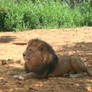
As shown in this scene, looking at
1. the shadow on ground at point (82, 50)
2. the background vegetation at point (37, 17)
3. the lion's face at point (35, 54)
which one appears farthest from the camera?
the background vegetation at point (37, 17)

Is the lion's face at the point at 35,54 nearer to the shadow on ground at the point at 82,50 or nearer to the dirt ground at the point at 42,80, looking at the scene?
the dirt ground at the point at 42,80

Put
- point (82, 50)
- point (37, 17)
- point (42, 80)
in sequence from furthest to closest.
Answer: point (37, 17) < point (82, 50) < point (42, 80)

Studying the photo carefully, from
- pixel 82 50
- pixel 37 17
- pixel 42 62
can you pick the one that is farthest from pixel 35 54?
pixel 37 17

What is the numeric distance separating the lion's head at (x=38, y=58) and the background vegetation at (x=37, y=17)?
26.8 feet

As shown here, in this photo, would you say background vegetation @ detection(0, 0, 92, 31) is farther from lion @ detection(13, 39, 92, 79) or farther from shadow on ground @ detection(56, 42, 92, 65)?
lion @ detection(13, 39, 92, 79)

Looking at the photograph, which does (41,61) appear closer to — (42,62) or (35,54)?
(42,62)

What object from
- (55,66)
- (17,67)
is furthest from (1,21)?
(55,66)

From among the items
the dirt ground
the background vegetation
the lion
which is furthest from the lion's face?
the background vegetation

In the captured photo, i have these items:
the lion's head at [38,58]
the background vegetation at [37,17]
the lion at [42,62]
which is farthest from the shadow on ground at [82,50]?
the background vegetation at [37,17]

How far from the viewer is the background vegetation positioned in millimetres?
12992

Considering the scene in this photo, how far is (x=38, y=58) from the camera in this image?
15.6 feet

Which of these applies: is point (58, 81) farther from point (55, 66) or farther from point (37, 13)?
point (37, 13)

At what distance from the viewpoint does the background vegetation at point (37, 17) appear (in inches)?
512

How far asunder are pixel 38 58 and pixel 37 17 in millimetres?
8796
